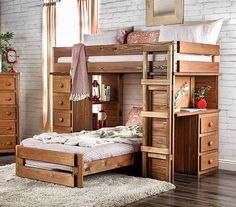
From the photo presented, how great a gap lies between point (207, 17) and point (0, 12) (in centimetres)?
390

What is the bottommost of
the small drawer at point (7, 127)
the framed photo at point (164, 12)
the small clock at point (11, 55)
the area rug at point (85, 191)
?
the area rug at point (85, 191)

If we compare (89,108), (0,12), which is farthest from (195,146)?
(0,12)

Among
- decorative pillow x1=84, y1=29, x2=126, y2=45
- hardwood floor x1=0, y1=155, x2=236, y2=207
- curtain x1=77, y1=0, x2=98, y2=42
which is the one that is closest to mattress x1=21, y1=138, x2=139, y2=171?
hardwood floor x1=0, y1=155, x2=236, y2=207

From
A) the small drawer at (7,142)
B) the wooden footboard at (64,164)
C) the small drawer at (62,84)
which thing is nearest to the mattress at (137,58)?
the small drawer at (62,84)

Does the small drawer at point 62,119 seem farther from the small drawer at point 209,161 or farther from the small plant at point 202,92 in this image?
the small drawer at point 209,161

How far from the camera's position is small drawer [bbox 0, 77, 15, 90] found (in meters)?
7.11

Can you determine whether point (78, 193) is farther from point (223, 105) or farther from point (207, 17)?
point (207, 17)

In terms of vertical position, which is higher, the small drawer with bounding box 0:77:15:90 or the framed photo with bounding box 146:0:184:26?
the framed photo with bounding box 146:0:184:26

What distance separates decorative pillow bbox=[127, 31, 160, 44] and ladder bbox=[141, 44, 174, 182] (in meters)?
1.10

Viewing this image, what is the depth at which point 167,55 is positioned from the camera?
5027 mm

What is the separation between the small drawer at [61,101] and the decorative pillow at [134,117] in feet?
2.56

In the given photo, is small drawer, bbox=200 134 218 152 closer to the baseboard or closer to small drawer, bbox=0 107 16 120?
the baseboard

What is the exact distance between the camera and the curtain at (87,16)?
275 inches

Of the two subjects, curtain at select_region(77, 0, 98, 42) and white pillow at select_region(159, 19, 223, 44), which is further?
curtain at select_region(77, 0, 98, 42)
